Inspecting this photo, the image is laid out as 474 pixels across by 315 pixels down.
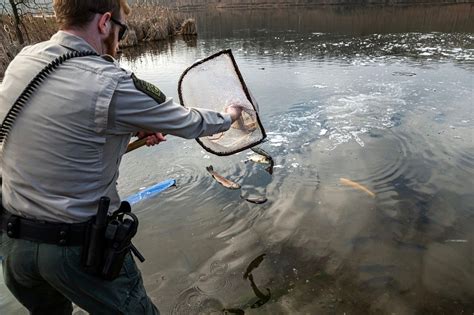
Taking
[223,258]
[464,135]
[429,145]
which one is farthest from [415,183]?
[223,258]

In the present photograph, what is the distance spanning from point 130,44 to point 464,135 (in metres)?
17.2

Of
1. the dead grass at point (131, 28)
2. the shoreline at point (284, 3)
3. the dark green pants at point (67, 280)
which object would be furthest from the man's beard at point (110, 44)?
the shoreline at point (284, 3)

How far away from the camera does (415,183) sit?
4.96 m

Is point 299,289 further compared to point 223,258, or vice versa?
point 223,258

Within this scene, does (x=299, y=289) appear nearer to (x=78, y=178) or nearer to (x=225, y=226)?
(x=225, y=226)

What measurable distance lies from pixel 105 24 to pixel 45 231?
1061 mm

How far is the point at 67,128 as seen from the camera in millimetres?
1594

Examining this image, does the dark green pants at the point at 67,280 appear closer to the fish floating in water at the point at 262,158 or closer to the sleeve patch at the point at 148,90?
the sleeve patch at the point at 148,90

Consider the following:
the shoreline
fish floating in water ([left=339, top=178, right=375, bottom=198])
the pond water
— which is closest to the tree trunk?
the pond water

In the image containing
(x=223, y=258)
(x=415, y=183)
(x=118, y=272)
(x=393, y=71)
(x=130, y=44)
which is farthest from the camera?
(x=130, y=44)

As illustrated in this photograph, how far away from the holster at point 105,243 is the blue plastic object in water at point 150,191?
3106 millimetres

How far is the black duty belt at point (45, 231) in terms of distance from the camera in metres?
1.70

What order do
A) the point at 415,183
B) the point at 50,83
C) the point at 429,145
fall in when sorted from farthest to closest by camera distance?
the point at 429,145
the point at 415,183
the point at 50,83

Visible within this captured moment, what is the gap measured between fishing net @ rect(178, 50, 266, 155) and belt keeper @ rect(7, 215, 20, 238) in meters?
1.46
